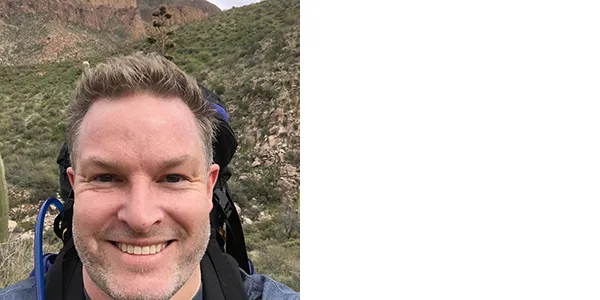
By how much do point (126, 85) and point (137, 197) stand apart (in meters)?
0.14

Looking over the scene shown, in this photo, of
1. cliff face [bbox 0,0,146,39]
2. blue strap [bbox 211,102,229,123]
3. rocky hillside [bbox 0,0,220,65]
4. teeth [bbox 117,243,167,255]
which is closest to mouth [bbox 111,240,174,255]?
teeth [bbox 117,243,167,255]

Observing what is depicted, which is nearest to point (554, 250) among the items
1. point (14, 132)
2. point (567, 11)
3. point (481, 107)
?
point (481, 107)

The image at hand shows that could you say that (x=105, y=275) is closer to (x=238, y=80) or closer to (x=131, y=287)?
(x=131, y=287)

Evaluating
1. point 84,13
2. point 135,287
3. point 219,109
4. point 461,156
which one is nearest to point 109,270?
point 135,287

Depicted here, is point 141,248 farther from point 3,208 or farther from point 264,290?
point 3,208

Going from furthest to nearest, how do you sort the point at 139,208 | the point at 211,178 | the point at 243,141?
the point at 243,141 → the point at 211,178 → the point at 139,208

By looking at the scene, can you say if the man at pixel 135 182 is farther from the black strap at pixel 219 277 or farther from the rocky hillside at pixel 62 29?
the rocky hillside at pixel 62 29

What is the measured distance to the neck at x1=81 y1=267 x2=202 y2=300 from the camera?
615 millimetres

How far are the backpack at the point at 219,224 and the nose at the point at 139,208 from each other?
14cm

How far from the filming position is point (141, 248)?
570 millimetres

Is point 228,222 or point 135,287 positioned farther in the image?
point 228,222

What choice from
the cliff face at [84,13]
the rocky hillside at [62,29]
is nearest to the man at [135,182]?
the rocky hillside at [62,29]

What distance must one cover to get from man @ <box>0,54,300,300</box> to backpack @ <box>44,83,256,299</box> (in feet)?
0.16

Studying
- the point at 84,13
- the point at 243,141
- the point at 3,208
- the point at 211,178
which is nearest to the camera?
the point at 211,178
